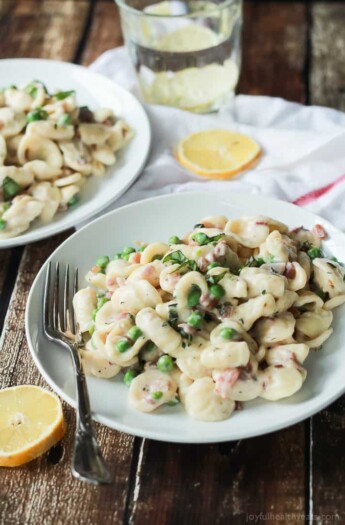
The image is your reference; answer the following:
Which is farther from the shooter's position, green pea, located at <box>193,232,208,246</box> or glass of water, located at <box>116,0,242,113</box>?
glass of water, located at <box>116,0,242,113</box>

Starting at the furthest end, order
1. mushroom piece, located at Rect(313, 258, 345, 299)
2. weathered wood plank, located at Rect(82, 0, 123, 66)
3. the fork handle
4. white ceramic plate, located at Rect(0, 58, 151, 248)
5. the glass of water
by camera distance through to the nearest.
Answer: weathered wood plank, located at Rect(82, 0, 123, 66) < the glass of water < white ceramic plate, located at Rect(0, 58, 151, 248) < mushroom piece, located at Rect(313, 258, 345, 299) < the fork handle

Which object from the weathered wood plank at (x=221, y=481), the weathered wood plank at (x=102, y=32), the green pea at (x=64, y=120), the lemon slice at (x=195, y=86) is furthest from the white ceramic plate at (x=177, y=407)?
the weathered wood plank at (x=102, y=32)

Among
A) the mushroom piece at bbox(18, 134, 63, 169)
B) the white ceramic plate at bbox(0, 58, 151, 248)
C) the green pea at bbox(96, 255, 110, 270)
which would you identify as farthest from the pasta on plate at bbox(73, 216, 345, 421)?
the mushroom piece at bbox(18, 134, 63, 169)

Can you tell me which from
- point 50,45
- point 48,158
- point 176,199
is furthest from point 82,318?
point 50,45

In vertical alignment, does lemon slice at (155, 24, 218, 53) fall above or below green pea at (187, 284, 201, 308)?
below

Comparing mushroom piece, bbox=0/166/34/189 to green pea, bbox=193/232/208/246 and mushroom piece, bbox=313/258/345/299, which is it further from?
mushroom piece, bbox=313/258/345/299

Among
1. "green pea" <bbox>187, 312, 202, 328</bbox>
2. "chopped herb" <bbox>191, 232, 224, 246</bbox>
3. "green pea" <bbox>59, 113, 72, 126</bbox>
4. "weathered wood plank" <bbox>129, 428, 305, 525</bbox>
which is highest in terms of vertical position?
"chopped herb" <bbox>191, 232, 224, 246</bbox>

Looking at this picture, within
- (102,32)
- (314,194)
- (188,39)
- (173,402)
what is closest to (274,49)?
(188,39)

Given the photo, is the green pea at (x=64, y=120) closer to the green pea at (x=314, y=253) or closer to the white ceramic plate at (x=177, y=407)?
the white ceramic plate at (x=177, y=407)
